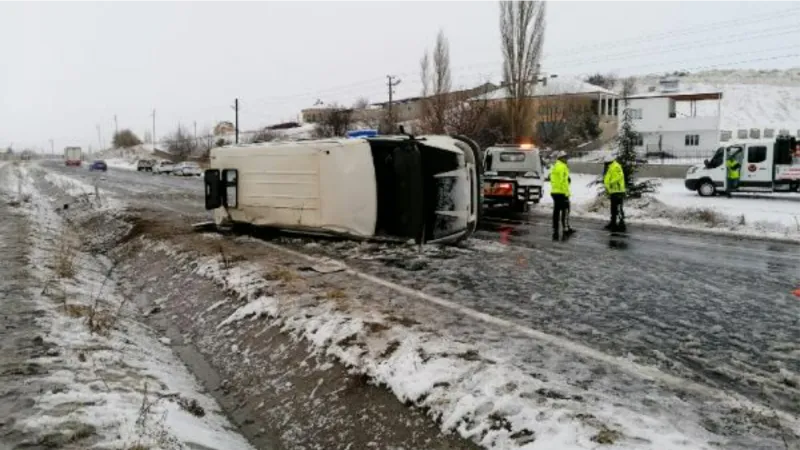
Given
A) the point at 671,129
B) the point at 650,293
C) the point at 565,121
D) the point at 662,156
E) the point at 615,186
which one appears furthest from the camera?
the point at 671,129

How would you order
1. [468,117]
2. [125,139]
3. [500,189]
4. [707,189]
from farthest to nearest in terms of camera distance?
[125,139] < [468,117] < [707,189] < [500,189]

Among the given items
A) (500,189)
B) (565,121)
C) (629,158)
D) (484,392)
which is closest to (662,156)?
(565,121)

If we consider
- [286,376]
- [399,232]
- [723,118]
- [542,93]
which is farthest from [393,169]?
[723,118]

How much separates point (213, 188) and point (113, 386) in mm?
8603

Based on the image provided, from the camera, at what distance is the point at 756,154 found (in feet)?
75.5

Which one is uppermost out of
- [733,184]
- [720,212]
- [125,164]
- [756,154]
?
[125,164]

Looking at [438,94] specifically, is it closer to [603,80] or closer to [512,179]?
[512,179]

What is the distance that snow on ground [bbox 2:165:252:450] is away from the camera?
414cm

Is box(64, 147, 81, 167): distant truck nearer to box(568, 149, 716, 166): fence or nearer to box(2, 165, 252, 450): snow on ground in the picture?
box(568, 149, 716, 166): fence

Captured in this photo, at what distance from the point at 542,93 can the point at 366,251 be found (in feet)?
193

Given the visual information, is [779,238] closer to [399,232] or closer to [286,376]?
[399,232]

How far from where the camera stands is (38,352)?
578 centimetres

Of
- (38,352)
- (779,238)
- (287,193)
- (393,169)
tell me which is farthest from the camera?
(779,238)

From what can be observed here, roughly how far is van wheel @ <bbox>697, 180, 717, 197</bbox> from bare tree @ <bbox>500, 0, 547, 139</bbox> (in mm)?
10083
